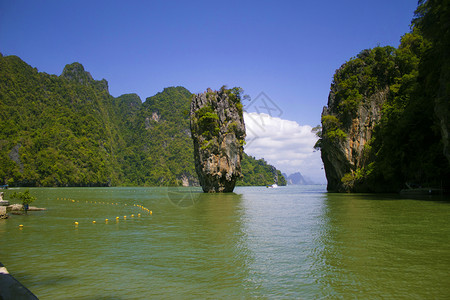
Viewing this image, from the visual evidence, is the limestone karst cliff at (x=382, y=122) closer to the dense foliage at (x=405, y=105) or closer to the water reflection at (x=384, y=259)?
the dense foliage at (x=405, y=105)

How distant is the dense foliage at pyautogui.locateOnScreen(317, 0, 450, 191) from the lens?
1182 inches

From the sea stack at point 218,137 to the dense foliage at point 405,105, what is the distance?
16.2 metres

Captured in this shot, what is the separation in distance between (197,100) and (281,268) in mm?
57205

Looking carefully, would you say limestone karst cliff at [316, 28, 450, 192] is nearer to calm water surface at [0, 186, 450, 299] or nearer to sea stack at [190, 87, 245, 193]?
sea stack at [190, 87, 245, 193]

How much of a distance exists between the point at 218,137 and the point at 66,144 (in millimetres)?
87879

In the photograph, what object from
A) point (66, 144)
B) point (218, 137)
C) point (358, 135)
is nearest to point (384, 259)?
point (358, 135)

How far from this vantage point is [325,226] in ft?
54.6

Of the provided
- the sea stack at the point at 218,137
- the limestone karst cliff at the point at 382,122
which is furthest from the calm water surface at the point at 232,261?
the sea stack at the point at 218,137

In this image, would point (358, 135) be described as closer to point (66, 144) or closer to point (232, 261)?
point (232, 261)

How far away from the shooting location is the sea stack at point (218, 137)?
200ft

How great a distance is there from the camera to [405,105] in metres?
42.7

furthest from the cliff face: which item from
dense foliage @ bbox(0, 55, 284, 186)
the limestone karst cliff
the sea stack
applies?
dense foliage @ bbox(0, 55, 284, 186)

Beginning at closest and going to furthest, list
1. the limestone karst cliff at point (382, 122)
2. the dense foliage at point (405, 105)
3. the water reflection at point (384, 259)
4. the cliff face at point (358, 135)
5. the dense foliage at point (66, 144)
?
the water reflection at point (384, 259) → the dense foliage at point (405, 105) → the limestone karst cliff at point (382, 122) → the cliff face at point (358, 135) → the dense foliage at point (66, 144)

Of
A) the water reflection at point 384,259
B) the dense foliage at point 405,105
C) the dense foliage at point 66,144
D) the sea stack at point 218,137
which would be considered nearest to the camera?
the water reflection at point 384,259
